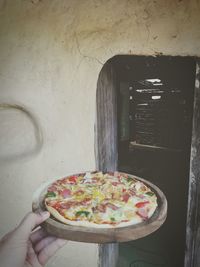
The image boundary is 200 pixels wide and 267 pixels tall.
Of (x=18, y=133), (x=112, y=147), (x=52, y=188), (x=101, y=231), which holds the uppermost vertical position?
(x=18, y=133)

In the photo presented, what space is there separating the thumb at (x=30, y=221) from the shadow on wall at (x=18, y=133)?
1381mm

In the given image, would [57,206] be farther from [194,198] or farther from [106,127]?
[194,198]

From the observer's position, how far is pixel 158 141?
25.7 ft

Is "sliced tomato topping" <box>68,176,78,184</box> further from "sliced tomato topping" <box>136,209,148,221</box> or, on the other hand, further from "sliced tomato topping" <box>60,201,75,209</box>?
"sliced tomato topping" <box>136,209,148,221</box>

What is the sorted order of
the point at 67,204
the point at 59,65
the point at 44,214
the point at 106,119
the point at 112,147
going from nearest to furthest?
the point at 44,214 < the point at 67,204 < the point at 59,65 < the point at 106,119 < the point at 112,147

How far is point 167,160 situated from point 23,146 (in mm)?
5041

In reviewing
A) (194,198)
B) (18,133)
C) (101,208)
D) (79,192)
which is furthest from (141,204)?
(18,133)

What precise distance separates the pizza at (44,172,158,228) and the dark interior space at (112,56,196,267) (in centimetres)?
276

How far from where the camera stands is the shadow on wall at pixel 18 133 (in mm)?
3383

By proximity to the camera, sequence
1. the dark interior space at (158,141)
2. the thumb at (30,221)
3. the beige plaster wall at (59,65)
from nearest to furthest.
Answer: the thumb at (30,221)
the beige plaster wall at (59,65)
the dark interior space at (158,141)

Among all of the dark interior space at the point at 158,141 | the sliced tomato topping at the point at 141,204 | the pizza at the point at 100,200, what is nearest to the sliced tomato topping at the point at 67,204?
the pizza at the point at 100,200

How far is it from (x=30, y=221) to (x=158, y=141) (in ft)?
19.8

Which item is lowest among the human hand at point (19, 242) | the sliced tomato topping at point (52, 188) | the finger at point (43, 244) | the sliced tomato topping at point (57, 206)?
A: the finger at point (43, 244)

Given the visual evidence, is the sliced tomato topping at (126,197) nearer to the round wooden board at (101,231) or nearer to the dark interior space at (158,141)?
the round wooden board at (101,231)
